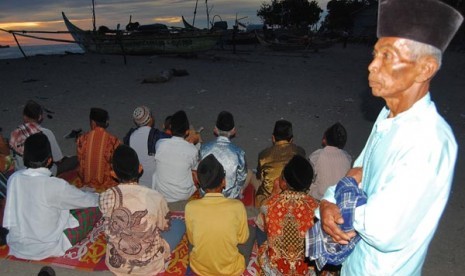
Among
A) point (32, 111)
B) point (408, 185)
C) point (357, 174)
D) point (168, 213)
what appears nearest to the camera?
point (408, 185)

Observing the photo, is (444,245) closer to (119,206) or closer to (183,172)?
(183,172)

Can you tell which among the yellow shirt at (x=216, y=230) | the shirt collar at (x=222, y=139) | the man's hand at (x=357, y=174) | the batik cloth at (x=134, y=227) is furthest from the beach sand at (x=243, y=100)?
the man's hand at (x=357, y=174)

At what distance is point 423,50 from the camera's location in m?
1.45

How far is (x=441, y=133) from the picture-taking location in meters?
1.38

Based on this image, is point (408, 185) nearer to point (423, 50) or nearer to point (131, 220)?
point (423, 50)

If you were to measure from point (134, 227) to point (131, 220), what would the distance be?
7cm

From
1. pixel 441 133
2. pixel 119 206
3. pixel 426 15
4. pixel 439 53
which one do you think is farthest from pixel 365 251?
pixel 119 206

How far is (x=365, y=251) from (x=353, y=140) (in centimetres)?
577

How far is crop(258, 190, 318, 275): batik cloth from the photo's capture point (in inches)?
112

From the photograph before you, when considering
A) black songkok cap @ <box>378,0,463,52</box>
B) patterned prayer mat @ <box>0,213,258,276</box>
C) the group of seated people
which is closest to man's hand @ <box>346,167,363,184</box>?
black songkok cap @ <box>378,0,463,52</box>

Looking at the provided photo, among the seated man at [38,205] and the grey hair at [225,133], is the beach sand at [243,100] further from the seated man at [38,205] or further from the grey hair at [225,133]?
the grey hair at [225,133]

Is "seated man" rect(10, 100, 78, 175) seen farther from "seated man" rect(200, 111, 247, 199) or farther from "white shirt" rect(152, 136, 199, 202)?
"seated man" rect(200, 111, 247, 199)

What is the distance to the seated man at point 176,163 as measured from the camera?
4273 mm

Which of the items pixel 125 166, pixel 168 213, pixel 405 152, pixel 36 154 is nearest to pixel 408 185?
pixel 405 152
